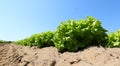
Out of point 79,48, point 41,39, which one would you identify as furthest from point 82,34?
point 41,39

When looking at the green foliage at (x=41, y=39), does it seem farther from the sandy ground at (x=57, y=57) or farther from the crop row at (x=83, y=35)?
the crop row at (x=83, y=35)

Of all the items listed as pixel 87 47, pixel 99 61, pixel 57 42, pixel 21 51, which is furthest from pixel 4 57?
Result: pixel 99 61

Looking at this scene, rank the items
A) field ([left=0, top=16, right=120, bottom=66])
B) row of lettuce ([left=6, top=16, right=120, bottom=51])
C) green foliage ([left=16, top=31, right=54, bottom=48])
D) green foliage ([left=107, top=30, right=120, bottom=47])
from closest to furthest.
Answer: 1. field ([left=0, top=16, right=120, bottom=66])
2. green foliage ([left=107, top=30, right=120, bottom=47])
3. row of lettuce ([left=6, top=16, right=120, bottom=51])
4. green foliage ([left=16, top=31, right=54, bottom=48])

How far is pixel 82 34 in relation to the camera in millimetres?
10180

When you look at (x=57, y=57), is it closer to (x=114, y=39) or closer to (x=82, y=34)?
(x=82, y=34)

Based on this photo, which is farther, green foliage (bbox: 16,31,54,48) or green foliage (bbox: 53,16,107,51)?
green foliage (bbox: 16,31,54,48)

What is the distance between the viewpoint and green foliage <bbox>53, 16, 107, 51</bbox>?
10.1 meters

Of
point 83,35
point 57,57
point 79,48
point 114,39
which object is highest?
point 83,35

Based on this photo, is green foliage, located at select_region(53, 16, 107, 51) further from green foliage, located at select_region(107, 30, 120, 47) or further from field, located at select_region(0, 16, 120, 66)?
green foliage, located at select_region(107, 30, 120, 47)

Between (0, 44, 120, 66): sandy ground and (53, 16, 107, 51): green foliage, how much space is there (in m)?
0.44

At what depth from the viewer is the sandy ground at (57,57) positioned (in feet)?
27.6

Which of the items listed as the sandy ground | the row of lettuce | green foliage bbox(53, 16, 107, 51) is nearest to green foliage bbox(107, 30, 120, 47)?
the row of lettuce

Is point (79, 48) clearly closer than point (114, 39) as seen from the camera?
No

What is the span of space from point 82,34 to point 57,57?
146cm
